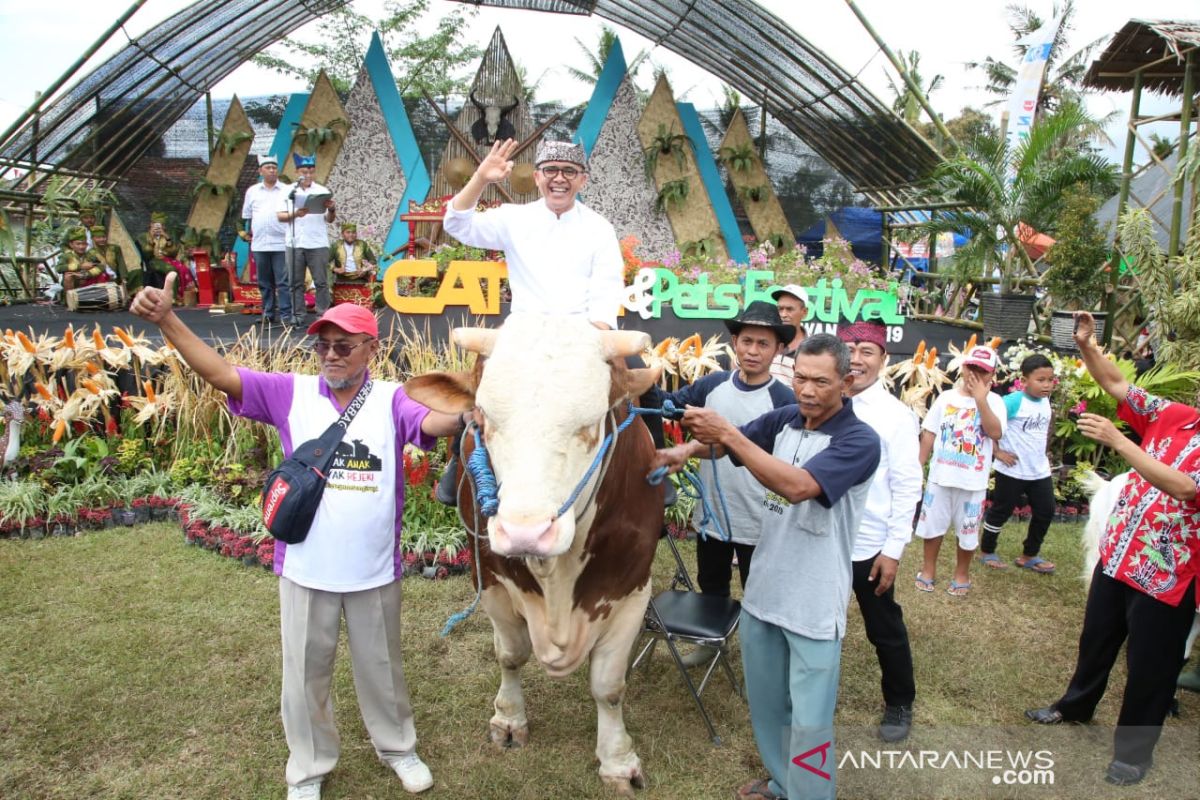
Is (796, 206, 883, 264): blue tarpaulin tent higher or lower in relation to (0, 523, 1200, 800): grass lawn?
higher

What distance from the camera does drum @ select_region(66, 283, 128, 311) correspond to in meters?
11.5

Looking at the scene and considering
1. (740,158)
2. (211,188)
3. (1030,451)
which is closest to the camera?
(1030,451)

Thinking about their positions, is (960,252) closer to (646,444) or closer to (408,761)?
(646,444)

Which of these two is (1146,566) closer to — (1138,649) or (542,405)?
(1138,649)

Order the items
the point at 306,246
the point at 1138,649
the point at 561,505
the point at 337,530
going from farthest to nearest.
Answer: the point at 306,246, the point at 1138,649, the point at 337,530, the point at 561,505

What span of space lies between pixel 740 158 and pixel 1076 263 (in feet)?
22.9

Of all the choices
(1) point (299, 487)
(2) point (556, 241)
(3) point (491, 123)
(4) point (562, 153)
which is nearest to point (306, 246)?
(2) point (556, 241)

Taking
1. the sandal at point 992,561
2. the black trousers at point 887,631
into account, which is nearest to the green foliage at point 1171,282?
the sandal at point 992,561

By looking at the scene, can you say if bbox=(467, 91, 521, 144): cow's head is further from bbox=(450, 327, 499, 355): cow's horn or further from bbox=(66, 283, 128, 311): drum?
bbox=(450, 327, 499, 355): cow's horn

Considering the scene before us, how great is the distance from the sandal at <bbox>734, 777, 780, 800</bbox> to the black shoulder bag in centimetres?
193

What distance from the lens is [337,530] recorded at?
2773mm

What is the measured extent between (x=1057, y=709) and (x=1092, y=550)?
128cm

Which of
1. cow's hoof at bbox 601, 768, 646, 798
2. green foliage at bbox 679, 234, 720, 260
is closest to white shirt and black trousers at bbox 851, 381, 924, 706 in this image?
cow's hoof at bbox 601, 768, 646, 798

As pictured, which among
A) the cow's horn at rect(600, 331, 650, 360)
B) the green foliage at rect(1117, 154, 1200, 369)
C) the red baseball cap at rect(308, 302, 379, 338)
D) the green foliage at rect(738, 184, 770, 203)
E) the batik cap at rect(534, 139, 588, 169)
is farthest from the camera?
the green foliage at rect(738, 184, 770, 203)
